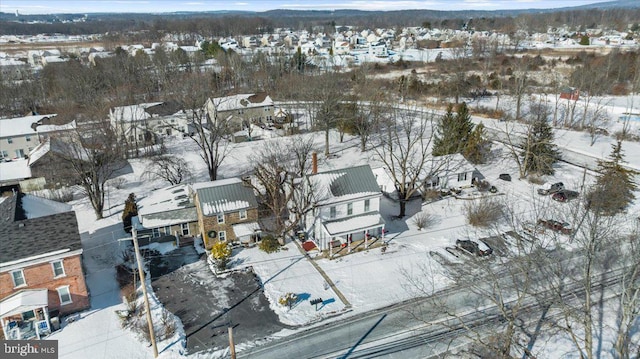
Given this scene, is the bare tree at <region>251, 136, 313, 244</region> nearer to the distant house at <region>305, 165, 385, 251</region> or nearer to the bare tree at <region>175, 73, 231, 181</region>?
the distant house at <region>305, 165, 385, 251</region>

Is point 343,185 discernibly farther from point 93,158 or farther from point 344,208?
point 93,158

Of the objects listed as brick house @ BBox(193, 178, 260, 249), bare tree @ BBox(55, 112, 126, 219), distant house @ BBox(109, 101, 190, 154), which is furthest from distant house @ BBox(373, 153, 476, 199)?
distant house @ BBox(109, 101, 190, 154)

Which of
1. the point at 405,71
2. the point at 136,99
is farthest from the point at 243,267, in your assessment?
the point at 405,71

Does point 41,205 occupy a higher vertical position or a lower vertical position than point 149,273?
higher

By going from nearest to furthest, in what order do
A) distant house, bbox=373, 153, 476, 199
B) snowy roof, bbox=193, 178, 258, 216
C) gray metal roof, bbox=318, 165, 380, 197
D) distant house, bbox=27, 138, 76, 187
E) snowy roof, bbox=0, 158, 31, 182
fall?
snowy roof, bbox=193, 178, 258, 216 → gray metal roof, bbox=318, 165, 380, 197 → distant house, bbox=373, 153, 476, 199 → distant house, bbox=27, 138, 76, 187 → snowy roof, bbox=0, 158, 31, 182

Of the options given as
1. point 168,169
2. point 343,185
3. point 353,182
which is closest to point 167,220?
point 168,169

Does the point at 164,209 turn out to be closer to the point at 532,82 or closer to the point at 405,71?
the point at 532,82
